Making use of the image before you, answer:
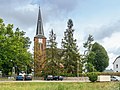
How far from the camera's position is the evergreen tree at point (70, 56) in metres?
75.5

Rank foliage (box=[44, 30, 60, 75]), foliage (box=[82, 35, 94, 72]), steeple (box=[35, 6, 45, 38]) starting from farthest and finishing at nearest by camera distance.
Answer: steeple (box=[35, 6, 45, 38]), foliage (box=[82, 35, 94, 72]), foliage (box=[44, 30, 60, 75])

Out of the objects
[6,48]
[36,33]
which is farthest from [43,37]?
[6,48]

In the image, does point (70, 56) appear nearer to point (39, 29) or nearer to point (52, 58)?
point (52, 58)

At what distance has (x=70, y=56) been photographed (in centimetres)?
7544

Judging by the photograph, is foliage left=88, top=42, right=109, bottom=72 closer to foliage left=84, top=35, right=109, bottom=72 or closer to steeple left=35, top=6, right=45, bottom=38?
foliage left=84, top=35, right=109, bottom=72

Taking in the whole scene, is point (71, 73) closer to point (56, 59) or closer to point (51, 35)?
point (56, 59)

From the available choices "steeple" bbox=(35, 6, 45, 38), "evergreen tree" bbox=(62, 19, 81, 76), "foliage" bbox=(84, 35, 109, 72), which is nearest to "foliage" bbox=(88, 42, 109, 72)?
"foliage" bbox=(84, 35, 109, 72)

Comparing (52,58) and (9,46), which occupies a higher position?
(9,46)

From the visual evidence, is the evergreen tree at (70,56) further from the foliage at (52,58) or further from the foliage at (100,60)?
the foliage at (100,60)

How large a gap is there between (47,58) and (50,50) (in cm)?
271

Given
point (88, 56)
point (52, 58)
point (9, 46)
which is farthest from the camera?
point (88, 56)

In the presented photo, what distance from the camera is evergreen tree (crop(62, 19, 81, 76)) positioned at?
75.5 m

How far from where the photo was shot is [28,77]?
206 feet

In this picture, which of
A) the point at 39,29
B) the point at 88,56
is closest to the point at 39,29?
the point at 39,29
